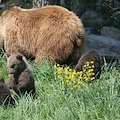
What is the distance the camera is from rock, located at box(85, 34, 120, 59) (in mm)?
10258

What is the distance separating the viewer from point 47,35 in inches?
263

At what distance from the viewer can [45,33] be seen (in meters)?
6.70

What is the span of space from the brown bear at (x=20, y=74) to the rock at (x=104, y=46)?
5.91 meters

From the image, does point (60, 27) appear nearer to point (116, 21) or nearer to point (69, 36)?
point (69, 36)

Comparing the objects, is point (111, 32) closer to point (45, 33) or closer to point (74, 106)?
point (45, 33)

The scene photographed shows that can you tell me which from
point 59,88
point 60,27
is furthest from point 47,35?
point 59,88

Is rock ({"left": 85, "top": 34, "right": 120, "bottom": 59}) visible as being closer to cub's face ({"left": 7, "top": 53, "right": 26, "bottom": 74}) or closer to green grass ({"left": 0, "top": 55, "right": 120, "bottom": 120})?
green grass ({"left": 0, "top": 55, "right": 120, "bottom": 120})

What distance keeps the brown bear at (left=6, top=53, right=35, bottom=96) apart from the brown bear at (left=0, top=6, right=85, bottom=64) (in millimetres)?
2114

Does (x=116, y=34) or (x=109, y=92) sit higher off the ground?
(x=109, y=92)

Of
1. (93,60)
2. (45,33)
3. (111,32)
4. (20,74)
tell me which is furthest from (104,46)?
(20,74)

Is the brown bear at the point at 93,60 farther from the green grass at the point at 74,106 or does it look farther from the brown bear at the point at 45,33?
the green grass at the point at 74,106

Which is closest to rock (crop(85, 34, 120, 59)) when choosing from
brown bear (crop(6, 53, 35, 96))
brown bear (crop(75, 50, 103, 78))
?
brown bear (crop(75, 50, 103, 78))

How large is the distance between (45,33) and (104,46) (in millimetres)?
4462

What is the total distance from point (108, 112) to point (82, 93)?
0.74m
